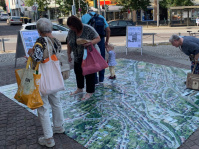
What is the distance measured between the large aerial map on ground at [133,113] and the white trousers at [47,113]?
322 mm

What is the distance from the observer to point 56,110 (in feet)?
11.8

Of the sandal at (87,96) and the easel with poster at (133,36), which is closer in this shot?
the sandal at (87,96)

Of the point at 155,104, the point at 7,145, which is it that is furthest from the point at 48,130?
the point at 155,104

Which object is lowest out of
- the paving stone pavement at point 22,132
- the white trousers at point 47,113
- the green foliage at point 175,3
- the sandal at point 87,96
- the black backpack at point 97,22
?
the paving stone pavement at point 22,132

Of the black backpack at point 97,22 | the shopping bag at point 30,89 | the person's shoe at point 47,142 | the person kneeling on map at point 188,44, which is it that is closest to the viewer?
the shopping bag at point 30,89

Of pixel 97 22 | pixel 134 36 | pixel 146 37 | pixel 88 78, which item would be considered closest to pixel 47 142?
pixel 88 78

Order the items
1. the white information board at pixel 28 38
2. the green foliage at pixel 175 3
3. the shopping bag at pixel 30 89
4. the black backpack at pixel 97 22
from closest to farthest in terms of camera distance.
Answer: the shopping bag at pixel 30 89, the black backpack at pixel 97 22, the white information board at pixel 28 38, the green foliage at pixel 175 3

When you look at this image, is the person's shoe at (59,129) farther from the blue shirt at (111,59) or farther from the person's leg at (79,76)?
the blue shirt at (111,59)

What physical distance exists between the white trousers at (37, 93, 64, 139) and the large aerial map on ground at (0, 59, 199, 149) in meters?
0.32

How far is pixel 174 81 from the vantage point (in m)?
6.28

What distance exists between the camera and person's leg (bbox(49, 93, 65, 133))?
3495mm

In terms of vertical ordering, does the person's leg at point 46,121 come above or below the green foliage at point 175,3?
below

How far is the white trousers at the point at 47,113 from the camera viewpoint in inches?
128

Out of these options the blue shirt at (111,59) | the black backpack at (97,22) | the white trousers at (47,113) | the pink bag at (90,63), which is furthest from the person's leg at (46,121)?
the blue shirt at (111,59)
